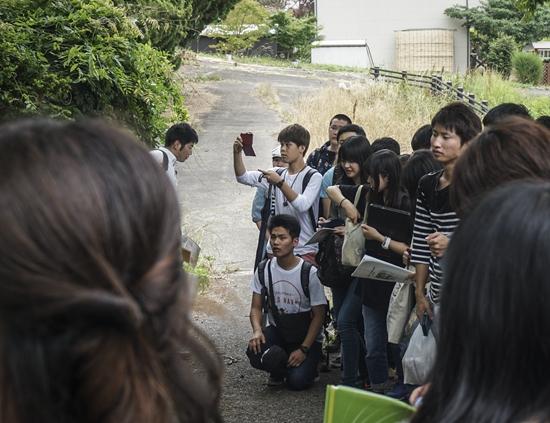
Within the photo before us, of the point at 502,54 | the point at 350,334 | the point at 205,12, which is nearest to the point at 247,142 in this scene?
the point at 350,334

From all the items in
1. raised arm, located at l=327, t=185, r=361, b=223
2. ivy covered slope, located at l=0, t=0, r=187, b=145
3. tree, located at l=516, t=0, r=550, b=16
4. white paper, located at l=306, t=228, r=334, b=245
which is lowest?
white paper, located at l=306, t=228, r=334, b=245

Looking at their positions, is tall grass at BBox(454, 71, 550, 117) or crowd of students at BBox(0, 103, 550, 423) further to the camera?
tall grass at BBox(454, 71, 550, 117)

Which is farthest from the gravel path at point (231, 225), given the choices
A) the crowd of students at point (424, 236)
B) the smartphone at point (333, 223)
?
the smartphone at point (333, 223)

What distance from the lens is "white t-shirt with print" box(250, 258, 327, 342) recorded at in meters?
6.39

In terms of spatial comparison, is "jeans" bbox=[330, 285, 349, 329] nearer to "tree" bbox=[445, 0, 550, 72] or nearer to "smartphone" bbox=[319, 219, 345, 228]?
"smartphone" bbox=[319, 219, 345, 228]

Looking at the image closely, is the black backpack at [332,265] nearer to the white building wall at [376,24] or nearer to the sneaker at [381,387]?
the sneaker at [381,387]

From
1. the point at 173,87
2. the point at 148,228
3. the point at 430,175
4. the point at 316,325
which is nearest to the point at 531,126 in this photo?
the point at 430,175

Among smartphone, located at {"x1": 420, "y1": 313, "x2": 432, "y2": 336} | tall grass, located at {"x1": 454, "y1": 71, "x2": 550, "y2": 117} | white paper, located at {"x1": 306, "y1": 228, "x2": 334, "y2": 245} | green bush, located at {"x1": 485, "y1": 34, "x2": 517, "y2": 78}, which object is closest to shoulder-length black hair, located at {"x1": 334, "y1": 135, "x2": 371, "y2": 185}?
white paper, located at {"x1": 306, "y1": 228, "x2": 334, "y2": 245}

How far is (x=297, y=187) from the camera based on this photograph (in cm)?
705

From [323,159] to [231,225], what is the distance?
4070mm

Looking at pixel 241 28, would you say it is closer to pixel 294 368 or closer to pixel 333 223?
pixel 333 223

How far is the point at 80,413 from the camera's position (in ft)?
4.04

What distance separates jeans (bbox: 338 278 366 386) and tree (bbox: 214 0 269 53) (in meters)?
33.6

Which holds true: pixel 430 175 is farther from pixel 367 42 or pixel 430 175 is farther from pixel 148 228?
pixel 367 42
